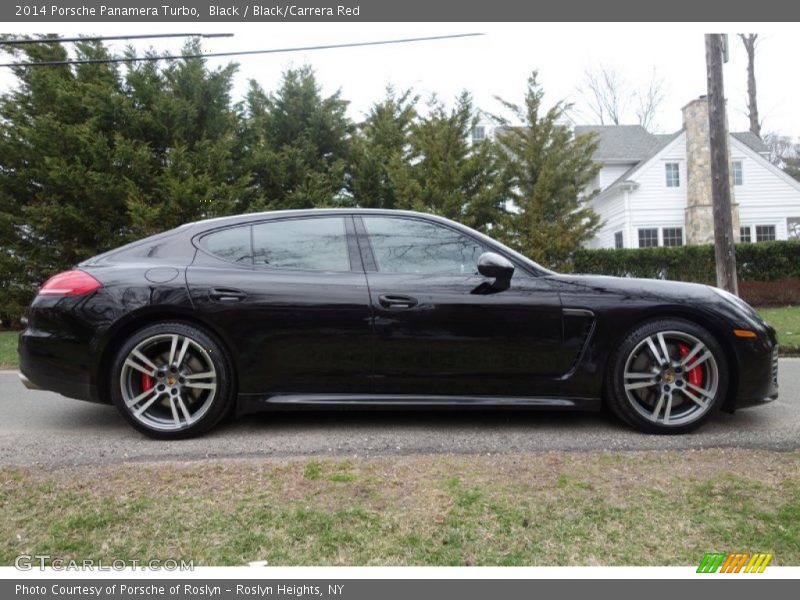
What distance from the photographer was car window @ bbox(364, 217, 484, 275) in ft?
11.7

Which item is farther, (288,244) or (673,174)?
(673,174)

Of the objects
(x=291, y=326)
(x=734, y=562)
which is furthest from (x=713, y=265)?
(x=734, y=562)

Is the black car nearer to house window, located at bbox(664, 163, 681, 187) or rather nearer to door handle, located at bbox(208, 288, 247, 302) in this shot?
door handle, located at bbox(208, 288, 247, 302)

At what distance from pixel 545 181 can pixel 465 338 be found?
13484 millimetres

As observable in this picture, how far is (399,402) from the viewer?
3422mm

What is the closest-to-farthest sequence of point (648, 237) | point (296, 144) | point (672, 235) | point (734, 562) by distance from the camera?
point (734, 562)
point (296, 144)
point (672, 235)
point (648, 237)

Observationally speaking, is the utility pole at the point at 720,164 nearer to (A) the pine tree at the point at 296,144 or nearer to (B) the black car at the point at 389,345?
(B) the black car at the point at 389,345

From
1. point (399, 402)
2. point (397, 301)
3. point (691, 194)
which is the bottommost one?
point (399, 402)

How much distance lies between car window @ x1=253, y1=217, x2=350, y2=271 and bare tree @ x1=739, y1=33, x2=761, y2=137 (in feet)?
117

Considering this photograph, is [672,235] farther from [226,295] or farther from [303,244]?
[226,295]

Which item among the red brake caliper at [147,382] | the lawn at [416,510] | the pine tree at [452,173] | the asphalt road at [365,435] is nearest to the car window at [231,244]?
the red brake caliper at [147,382]

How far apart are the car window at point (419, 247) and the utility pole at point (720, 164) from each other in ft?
21.3

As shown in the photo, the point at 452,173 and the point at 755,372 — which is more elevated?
the point at 452,173

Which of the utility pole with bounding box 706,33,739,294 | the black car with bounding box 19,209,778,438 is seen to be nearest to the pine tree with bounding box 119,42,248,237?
the black car with bounding box 19,209,778,438
